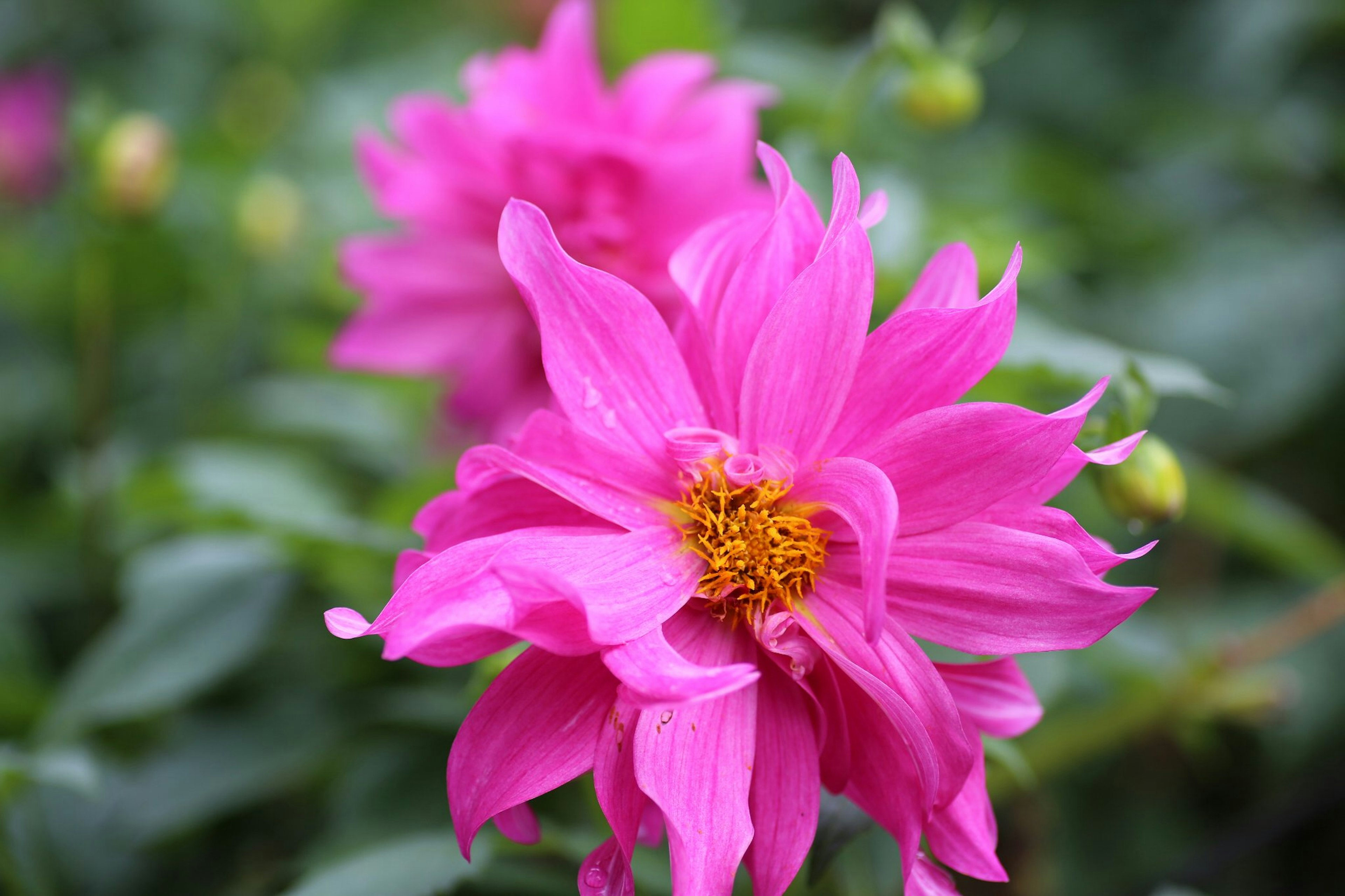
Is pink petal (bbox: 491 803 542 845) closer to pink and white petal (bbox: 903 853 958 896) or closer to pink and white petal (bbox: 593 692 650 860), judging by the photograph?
pink and white petal (bbox: 593 692 650 860)

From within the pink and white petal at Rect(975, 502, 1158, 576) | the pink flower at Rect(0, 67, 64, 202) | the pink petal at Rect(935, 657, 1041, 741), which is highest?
the pink and white petal at Rect(975, 502, 1158, 576)

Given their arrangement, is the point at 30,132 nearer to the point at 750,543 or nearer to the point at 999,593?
the point at 750,543

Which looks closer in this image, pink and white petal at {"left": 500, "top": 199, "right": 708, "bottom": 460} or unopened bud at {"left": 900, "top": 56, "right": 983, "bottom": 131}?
pink and white petal at {"left": 500, "top": 199, "right": 708, "bottom": 460}

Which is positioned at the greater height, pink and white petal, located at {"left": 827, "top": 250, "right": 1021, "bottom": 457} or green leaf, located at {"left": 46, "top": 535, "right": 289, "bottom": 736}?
pink and white petal, located at {"left": 827, "top": 250, "right": 1021, "bottom": 457}

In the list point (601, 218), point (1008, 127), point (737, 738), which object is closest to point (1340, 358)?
point (1008, 127)

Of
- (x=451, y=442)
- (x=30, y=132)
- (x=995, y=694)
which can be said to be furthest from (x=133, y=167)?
(x=995, y=694)

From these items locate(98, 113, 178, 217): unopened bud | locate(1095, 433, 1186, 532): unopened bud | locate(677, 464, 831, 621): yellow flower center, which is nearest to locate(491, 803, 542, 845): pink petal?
locate(677, 464, 831, 621): yellow flower center
